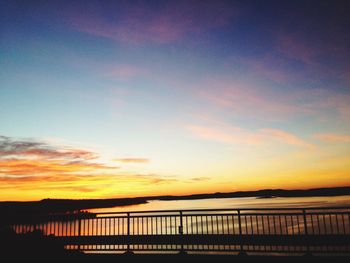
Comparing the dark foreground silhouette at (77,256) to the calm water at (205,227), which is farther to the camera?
the calm water at (205,227)

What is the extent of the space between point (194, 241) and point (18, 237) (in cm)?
748

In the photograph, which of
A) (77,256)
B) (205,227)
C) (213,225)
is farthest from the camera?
(213,225)

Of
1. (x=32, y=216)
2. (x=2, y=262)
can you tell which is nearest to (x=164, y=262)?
(x=2, y=262)

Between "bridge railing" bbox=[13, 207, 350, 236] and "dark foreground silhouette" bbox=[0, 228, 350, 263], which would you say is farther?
"bridge railing" bbox=[13, 207, 350, 236]

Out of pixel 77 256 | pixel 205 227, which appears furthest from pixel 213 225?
pixel 77 256

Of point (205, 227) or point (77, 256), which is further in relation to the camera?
point (205, 227)

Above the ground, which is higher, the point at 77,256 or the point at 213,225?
the point at 77,256

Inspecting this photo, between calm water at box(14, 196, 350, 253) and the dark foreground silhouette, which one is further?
calm water at box(14, 196, 350, 253)

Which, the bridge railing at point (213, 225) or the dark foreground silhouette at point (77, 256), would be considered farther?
the bridge railing at point (213, 225)

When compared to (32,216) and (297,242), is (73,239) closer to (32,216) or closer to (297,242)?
(32,216)

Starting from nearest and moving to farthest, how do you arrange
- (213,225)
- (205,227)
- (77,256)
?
(77,256), (205,227), (213,225)

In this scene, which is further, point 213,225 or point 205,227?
point 213,225

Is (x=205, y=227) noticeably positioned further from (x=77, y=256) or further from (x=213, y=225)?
(x=77, y=256)

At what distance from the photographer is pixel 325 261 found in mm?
8781
